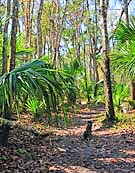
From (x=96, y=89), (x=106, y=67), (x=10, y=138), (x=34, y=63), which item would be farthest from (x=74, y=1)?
(x=34, y=63)

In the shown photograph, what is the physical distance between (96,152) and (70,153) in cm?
54

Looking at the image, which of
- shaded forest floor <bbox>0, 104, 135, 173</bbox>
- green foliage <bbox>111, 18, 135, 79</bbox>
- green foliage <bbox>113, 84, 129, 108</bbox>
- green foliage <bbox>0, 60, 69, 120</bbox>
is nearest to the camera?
green foliage <bbox>0, 60, 69, 120</bbox>

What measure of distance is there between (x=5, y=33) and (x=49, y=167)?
389cm

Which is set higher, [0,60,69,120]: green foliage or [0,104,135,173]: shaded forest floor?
[0,60,69,120]: green foliage

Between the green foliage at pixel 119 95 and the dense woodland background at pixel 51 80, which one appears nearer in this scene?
the dense woodland background at pixel 51 80

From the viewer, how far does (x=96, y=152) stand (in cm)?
629

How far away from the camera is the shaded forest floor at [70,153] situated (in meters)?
5.20

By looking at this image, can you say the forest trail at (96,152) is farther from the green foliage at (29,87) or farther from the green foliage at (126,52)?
the green foliage at (29,87)

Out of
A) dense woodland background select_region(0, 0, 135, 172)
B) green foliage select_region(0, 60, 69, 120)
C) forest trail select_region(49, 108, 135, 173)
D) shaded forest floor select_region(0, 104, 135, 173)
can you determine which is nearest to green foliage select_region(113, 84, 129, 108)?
dense woodland background select_region(0, 0, 135, 172)

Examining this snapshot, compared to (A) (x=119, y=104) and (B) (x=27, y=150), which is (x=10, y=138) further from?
(A) (x=119, y=104)

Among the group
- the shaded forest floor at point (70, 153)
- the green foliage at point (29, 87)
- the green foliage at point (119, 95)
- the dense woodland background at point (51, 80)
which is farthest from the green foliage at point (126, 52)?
the green foliage at point (29, 87)

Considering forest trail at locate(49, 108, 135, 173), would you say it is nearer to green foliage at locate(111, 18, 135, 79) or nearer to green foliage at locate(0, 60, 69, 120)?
green foliage at locate(111, 18, 135, 79)

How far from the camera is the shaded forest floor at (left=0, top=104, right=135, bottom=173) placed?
5199 mm

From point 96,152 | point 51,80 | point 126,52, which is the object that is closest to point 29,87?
point 51,80
